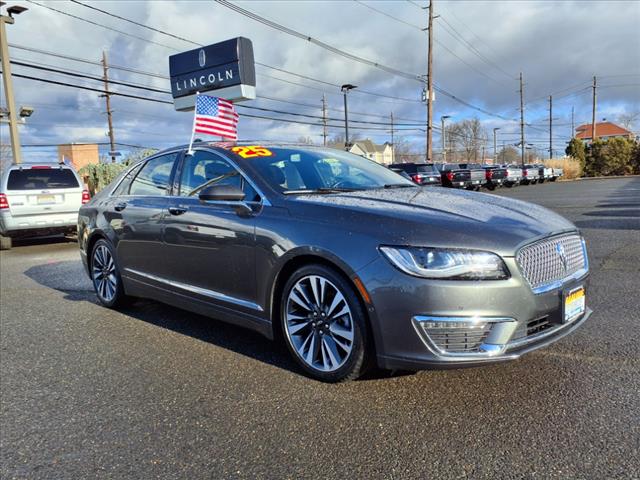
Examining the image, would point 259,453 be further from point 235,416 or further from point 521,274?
point 521,274

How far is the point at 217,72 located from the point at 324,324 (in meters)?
14.8

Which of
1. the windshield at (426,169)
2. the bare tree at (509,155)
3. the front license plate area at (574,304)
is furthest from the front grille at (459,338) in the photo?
the bare tree at (509,155)

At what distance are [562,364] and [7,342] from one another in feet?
14.5

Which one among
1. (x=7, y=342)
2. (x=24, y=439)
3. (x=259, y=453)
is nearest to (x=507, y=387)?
(x=259, y=453)

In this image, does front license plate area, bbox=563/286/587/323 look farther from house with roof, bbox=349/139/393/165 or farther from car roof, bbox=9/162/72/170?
house with roof, bbox=349/139/393/165

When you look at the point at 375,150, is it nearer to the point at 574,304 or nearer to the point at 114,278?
the point at 114,278

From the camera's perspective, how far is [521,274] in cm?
271

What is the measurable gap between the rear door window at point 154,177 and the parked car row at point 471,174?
1424 centimetres

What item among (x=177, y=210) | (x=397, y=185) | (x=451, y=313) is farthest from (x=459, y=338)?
(x=177, y=210)

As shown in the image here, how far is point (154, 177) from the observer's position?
4793mm

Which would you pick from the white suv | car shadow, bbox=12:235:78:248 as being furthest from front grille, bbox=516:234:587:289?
car shadow, bbox=12:235:78:248

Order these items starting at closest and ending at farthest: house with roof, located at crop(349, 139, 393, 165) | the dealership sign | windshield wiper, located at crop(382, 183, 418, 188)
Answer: windshield wiper, located at crop(382, 183, 418, 188)
the dealership sign
house with roof, located at crop(349, 139, 393, 165)

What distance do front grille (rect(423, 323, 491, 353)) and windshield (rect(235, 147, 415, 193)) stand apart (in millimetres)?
1467

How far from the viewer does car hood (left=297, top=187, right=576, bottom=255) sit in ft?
8.97
